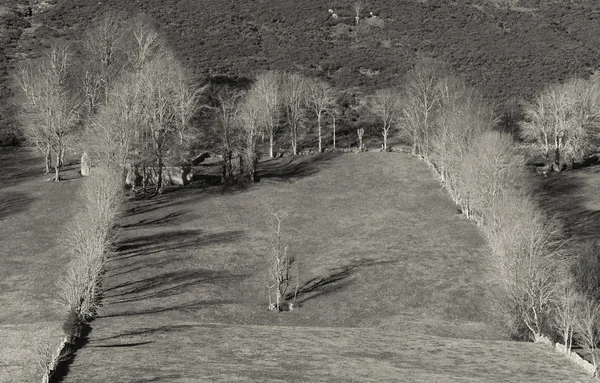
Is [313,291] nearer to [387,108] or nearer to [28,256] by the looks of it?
[28,256]

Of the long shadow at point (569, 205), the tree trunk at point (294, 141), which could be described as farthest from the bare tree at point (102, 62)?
the long shadow at point (569, 205)

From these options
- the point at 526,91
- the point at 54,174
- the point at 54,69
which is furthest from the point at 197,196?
the point at 526,91

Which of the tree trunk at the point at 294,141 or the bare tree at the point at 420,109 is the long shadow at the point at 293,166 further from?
the bare tree at the point at 420,109

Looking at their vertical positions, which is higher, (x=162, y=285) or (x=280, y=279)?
(x=280, y=279)

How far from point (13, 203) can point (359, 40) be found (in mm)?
109296

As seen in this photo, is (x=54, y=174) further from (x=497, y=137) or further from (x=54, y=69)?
(x=497, y=137)

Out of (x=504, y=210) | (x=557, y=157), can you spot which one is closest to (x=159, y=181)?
(x=504, y=210)

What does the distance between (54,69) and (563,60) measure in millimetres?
109112

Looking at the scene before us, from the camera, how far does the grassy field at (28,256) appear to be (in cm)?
5341

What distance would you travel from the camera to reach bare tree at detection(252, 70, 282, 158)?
117m

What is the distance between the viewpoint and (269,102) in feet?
390

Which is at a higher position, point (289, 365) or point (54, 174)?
point (54, 174)

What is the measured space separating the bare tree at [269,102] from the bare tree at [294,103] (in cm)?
142

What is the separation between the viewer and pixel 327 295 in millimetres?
70188
